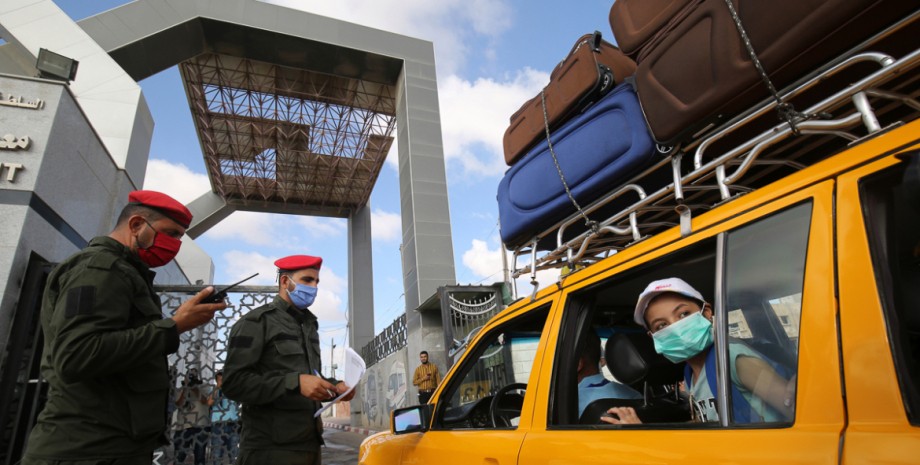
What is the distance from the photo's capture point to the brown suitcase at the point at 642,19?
2.06 metres

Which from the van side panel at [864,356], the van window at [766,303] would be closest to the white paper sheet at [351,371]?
the van window at [766,303]

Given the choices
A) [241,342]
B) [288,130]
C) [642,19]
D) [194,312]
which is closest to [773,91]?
[642,19]

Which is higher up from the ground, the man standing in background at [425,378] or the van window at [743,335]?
the man standing in background at [425,378]

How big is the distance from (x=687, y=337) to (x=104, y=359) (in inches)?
80.0

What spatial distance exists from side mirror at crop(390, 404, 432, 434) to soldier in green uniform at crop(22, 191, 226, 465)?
982 mm

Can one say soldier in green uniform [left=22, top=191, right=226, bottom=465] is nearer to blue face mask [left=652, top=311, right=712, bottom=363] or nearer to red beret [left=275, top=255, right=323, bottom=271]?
red beret [left=275, top=255, right=323, bottom=271]

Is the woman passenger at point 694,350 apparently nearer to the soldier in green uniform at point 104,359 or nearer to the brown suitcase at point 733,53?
the brown suitcase at point 733,53

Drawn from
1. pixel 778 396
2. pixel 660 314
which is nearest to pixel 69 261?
pixel 660 314

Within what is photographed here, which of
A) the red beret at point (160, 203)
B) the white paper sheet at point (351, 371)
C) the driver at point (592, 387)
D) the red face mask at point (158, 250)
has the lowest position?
the driver at point (592, 387)

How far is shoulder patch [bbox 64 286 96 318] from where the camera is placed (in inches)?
72.2

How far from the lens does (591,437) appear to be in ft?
4.55

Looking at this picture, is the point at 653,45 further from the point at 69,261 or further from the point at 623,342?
the point at 69,261

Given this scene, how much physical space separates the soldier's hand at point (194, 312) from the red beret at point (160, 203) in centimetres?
39

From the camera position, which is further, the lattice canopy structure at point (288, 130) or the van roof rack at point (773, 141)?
the lattice canopy structure at point (288, 130)
